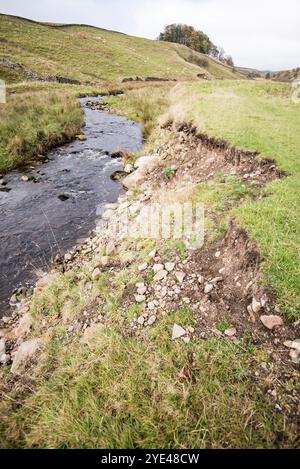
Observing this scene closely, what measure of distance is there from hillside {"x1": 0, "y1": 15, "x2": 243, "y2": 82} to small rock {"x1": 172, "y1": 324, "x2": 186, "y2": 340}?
34324mm

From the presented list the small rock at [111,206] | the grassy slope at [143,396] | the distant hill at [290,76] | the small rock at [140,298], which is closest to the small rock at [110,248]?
the grassy slope at [143,396]

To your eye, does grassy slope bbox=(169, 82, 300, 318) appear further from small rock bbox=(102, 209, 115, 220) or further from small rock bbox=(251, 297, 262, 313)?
small rock bbox=(102, 209, 115, 220)

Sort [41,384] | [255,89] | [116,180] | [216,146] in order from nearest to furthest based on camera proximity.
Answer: [41,384] → [216,146] → [116,180] → [255,89]

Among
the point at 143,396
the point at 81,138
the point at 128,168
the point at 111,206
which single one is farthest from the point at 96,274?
the point at 81,138

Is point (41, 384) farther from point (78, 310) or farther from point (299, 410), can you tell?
point (299, 410)

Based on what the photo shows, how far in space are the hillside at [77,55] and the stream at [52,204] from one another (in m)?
23.7

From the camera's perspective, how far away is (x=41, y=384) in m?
3.75

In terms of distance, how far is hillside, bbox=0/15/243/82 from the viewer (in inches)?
1427

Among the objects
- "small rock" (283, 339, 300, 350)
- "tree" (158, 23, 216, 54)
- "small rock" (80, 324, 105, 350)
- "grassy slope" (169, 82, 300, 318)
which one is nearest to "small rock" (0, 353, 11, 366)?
"small rock" (80, 324, 105, 350)

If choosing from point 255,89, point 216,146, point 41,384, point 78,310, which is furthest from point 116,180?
point 255,89

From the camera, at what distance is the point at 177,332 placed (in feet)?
12.3

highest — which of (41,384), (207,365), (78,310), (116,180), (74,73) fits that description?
(74,73)

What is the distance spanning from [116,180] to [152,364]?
27.5 feet

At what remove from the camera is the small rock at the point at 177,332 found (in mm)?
3710
